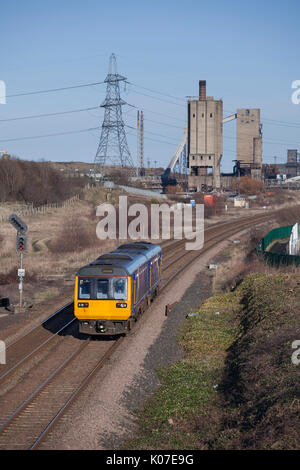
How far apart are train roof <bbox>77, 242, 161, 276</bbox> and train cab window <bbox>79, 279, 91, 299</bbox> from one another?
256 mm

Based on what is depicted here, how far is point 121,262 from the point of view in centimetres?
1683

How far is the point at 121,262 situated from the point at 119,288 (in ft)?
3.68

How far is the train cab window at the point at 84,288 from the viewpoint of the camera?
16.0 m

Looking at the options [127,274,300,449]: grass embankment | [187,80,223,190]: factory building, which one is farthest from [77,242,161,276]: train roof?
[187,80,223,190]: factory building

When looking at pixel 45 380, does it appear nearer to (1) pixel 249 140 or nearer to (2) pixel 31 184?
(2) pixel 31 184

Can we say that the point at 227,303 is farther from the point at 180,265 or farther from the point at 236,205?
the point at 236,205

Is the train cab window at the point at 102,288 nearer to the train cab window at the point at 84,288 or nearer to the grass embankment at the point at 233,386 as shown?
the train cab window at the point at 84,288

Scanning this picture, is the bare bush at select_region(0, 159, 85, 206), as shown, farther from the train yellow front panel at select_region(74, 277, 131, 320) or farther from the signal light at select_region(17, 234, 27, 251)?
the train yellow front panel at select_region(74, 277, 131, 320)

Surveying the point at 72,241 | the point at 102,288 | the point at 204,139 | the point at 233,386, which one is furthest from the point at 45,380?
the point at 204,139

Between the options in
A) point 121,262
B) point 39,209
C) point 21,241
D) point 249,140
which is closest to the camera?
point 121,262

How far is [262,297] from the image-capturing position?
65.8 ft

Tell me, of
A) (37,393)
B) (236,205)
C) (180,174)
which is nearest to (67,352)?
(37,393)
